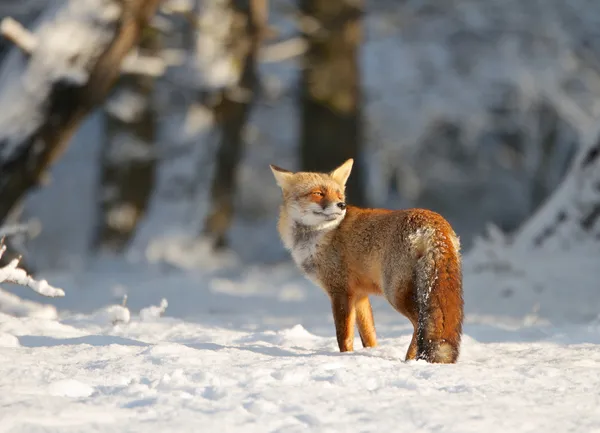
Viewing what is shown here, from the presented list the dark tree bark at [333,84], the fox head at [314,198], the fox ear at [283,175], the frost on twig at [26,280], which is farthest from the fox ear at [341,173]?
the dark tree bark at [333,84]

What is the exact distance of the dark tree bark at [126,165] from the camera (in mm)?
16016

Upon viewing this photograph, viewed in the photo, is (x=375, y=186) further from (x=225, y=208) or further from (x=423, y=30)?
(x=225, y=208)

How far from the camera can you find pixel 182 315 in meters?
7.48

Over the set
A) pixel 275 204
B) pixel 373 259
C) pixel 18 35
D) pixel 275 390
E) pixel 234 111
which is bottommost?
pixel 275 390

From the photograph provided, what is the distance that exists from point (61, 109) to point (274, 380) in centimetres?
421

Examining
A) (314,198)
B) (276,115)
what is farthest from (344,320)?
(276,115)

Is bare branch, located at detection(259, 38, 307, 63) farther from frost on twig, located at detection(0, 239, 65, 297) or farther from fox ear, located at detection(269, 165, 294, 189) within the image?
frost on twig, located at detection(0, 239, 65, 297)

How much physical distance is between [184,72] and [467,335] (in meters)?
10.3

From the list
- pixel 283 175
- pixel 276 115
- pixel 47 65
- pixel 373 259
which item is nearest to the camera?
pixel 373 259

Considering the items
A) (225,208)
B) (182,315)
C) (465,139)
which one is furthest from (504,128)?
(182,315)

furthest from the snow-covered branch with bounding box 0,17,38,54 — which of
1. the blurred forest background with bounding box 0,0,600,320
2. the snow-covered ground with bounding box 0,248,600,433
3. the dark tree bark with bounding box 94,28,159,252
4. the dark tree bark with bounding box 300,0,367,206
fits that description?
the dark tree bark with bounding box 94,28,159,252

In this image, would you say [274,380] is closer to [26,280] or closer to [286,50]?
[26,280]

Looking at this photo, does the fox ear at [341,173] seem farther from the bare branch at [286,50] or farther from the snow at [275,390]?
the bare branch at [286,50]

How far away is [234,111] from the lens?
1631 centimetres
